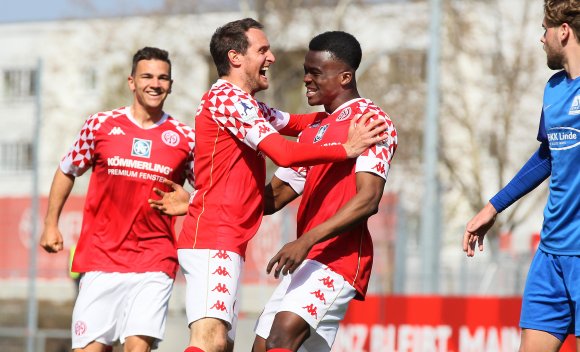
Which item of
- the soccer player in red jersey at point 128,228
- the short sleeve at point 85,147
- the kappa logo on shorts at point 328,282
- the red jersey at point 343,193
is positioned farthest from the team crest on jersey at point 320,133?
the short sleeve at point 85,147

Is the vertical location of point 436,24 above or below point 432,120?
above

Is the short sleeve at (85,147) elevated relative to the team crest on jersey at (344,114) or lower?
lower

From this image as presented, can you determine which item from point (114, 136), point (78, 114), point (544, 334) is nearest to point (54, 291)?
point (114, 136)

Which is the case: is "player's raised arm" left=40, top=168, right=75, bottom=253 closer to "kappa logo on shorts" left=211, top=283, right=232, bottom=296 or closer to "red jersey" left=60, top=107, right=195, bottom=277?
"red jersey" left=60, top=107, right=195, bottom=277

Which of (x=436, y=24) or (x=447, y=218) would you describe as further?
(x=447, y=218)

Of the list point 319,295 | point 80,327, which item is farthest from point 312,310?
point 80,327

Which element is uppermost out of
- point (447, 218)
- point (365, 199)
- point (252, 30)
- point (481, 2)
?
point (481, 2)

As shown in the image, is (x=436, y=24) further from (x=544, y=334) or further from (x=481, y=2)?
(x=481, y=2)

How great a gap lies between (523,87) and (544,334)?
1134 inches

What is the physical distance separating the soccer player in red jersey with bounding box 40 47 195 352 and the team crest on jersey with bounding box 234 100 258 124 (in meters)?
1.61

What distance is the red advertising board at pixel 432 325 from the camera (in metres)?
12.3

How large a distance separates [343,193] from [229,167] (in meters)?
0.67

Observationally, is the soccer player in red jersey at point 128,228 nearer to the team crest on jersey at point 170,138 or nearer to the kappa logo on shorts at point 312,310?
the team crest on jersey at point 170,138

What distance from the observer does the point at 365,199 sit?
6.50 metres
